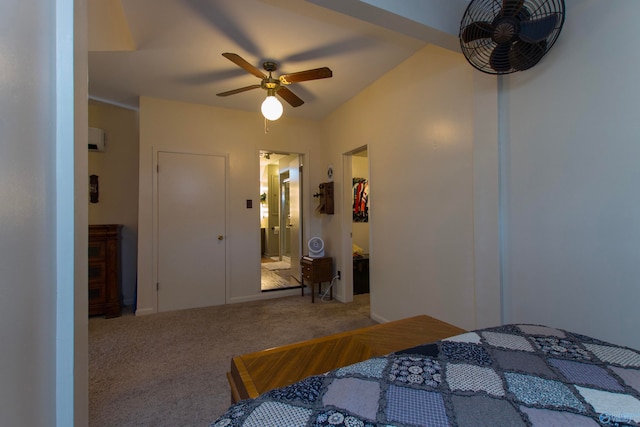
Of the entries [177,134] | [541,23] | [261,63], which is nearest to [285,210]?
[177,134]

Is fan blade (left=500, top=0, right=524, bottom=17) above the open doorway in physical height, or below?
above

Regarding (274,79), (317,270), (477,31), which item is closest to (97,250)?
(317,270)

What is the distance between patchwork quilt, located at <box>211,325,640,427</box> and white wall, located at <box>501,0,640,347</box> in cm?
58

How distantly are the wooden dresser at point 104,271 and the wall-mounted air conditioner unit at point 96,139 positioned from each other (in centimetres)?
105

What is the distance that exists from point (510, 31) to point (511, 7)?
0.11 m

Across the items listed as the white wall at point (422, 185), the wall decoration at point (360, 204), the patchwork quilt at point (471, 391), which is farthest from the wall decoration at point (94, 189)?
the patchwork quilt at point (471, 391)

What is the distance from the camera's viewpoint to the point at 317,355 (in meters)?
1.39

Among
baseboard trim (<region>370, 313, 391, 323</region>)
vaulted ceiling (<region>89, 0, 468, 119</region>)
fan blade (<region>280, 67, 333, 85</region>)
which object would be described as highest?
vaulted ceiling (<region>89, 0, 468, 119</region>)

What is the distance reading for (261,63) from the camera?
2.66m

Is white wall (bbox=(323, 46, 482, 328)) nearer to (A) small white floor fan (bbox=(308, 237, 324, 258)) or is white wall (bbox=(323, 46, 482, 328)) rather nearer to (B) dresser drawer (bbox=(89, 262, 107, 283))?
(A) small white floor fan (bbox=(308, 237, 324, 258))

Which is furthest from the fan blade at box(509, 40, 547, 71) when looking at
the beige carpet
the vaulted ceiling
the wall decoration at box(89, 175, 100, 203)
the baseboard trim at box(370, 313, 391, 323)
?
the wall decoration at box(89, 175, 100, 203)

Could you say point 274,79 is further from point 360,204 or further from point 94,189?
point 94,189

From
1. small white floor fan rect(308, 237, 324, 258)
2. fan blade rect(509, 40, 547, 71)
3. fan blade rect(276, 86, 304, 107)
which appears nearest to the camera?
fan blade rect(509, 40, 547, 71)

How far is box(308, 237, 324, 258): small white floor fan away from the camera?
3.96 metres
